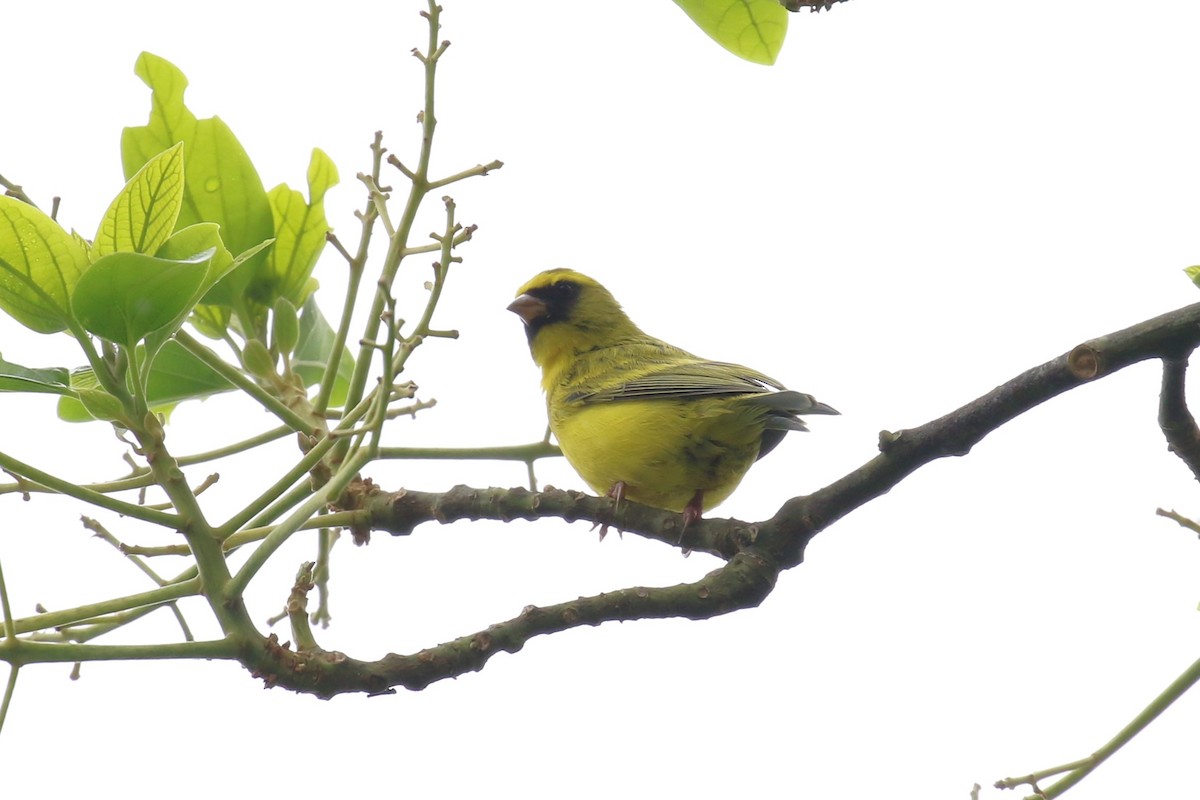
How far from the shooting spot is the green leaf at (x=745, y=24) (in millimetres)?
2473

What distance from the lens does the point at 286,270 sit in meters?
3.23

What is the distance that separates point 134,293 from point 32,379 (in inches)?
12.6

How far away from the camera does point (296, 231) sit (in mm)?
3201

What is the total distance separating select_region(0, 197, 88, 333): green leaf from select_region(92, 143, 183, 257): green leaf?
5 cm

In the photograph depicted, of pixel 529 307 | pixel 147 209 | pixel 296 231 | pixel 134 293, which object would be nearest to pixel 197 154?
pixel 296 231

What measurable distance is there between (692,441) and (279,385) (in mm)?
1299

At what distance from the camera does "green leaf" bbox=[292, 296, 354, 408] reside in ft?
11.1

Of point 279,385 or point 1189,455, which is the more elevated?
point 279,385

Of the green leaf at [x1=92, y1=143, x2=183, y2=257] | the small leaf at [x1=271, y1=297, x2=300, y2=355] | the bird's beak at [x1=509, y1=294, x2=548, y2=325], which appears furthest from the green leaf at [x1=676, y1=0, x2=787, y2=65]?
the bird's beak at [x1=509, y1=294, x2=548, y2=325]

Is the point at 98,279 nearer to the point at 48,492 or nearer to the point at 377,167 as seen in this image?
the point at 48,492

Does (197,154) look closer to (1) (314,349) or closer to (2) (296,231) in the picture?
(2) (296,231)

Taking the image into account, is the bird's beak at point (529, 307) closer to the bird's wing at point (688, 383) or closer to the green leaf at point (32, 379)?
the bird's wing at point (688, 383)

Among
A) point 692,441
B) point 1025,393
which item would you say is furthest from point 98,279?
point 692,441

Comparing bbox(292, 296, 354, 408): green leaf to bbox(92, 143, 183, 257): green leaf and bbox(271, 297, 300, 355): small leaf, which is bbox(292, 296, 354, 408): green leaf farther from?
bbox(92, 143, 183, 257): green leaf
